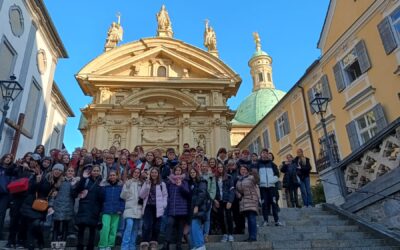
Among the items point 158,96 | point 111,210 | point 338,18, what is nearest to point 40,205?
point 111,210

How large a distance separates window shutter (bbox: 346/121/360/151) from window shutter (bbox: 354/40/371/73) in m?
2.72

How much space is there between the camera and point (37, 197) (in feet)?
20.8

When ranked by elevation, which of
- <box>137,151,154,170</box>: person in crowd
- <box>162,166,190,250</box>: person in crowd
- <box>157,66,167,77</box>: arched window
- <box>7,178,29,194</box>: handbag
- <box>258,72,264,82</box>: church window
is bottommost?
<box>162,166,190,250</box>: person in crowd

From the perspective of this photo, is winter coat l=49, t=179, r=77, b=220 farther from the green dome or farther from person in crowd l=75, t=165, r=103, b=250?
the green dome

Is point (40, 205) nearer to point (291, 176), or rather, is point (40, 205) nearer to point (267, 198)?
point (267, 198)

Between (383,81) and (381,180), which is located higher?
(383,81)

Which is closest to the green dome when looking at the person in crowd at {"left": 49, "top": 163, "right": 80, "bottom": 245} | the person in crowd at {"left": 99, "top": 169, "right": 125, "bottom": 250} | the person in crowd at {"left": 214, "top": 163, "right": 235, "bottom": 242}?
the person in crowd at {"left": 214, "top": 163, "right": 235, "bottom": 242}

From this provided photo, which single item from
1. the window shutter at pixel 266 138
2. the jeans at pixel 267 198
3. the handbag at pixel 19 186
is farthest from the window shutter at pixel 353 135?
the handbag at pixel 19 186

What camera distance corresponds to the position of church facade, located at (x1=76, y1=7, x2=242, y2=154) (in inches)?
901

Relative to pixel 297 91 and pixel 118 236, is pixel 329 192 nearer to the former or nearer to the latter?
pixel 118 236

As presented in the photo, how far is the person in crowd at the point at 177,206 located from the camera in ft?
20.2

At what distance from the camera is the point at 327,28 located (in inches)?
748

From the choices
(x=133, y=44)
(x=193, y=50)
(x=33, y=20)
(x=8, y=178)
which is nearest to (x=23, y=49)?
(x=33, y=20)

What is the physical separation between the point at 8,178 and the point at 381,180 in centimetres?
836
